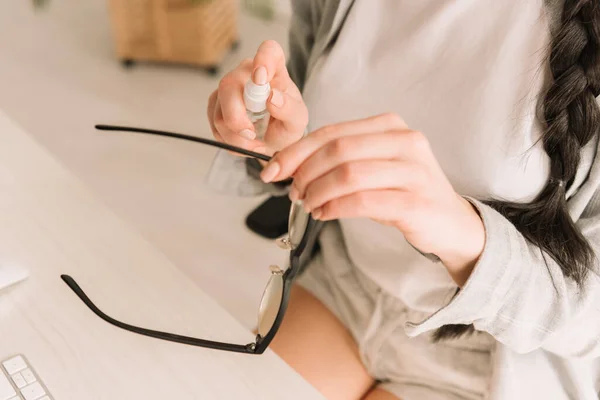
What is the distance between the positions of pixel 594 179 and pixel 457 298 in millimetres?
195

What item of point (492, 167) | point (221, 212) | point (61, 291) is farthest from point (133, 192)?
point (492, 167)

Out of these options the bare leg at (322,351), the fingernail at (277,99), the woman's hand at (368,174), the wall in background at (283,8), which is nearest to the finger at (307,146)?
the woman's hand at (368,174)

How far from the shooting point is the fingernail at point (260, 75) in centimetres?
53

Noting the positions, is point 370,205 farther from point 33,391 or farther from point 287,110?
point 33,391

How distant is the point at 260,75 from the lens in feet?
1.74

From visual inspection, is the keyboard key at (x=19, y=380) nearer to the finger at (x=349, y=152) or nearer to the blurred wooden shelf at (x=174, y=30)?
the finger at (x=349, y=152)

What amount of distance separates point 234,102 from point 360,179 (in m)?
Answer: 0.18

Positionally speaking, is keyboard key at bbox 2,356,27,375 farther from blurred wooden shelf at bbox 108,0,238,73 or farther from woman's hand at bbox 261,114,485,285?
blurred wooden shelf at bbox 108,0,238,73

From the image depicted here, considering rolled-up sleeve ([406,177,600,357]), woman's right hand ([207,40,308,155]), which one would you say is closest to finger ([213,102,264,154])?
woman's right hand ([207,40,308,155])

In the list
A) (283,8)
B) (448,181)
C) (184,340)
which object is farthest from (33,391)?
(283,8)

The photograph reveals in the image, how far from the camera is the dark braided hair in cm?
58

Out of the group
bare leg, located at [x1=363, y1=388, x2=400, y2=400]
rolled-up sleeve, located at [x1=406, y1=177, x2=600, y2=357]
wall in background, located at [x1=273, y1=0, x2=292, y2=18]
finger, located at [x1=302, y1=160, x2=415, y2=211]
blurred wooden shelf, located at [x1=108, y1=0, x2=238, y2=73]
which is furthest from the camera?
wall in background, located at [x1=273, y1=0, x2=292, y2=18]

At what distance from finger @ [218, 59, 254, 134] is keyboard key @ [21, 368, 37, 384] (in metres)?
0.29

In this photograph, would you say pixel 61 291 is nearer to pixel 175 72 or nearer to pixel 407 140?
pixel 407 140
